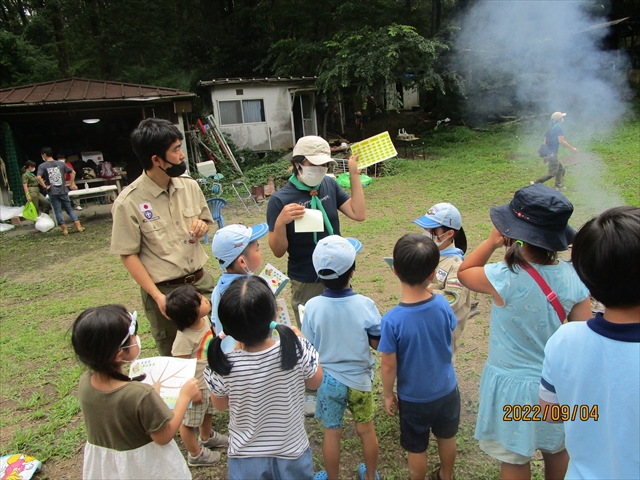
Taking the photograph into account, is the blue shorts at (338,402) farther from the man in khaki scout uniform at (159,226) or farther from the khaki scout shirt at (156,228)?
the khaki scout shirt at (156,228)

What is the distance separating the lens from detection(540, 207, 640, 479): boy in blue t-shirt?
1.15m

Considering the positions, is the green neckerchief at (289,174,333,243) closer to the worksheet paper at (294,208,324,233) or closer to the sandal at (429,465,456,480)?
the worksheet paper at (294,208,324,233)

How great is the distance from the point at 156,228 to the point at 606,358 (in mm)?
2261

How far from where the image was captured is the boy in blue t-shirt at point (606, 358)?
1.15 m

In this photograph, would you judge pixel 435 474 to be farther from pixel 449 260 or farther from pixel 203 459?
pixel 203 459

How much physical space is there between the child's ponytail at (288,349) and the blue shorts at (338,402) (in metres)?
0.50

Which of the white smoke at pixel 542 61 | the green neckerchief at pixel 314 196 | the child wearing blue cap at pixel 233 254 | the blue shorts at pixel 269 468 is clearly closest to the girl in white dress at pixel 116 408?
the blue shorts at pixel 269 468

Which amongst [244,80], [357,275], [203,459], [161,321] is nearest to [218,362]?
[161,321]

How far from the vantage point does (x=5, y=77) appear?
1719cm

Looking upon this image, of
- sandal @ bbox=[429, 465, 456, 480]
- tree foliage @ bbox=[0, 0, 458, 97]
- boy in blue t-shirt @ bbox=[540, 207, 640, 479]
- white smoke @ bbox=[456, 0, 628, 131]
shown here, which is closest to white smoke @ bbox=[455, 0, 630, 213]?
white smoke @ bbox=[456, 0, 628, 131]

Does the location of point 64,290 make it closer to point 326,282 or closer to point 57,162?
point 57,162

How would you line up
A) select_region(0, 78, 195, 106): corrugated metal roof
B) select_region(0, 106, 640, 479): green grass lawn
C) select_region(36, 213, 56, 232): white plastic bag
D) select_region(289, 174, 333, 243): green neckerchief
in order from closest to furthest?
select_region(289, 174, 333, 243): green neckerchief
select_region(0, 106, 640, 479): green grass lawn
select_region(36, 213, 56, 232): white plastic bag
select_region(0, 78, 195, 106): corrugated metal roof

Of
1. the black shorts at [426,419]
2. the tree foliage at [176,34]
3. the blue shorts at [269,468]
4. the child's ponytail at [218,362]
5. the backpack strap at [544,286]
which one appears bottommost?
the black shorts at [426,419]
